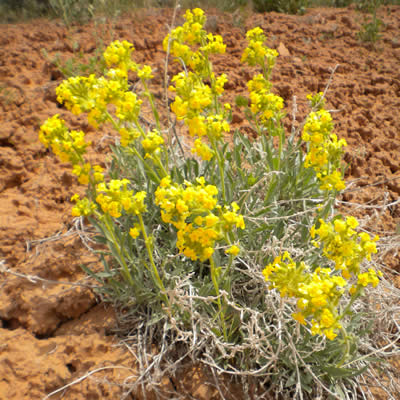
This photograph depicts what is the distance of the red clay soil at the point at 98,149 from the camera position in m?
1.92

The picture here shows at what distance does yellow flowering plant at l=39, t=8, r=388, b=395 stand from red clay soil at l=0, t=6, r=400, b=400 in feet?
1.02

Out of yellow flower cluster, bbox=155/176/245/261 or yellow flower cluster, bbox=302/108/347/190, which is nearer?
yellow flower cluster, bbox=155/176/245/261

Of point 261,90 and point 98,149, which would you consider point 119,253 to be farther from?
point 98,149

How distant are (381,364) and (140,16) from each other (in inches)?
204

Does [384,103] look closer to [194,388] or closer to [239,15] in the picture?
[239,15]

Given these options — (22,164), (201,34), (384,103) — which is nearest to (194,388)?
(201,34)

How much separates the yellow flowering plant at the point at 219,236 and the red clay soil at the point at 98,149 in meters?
0.31

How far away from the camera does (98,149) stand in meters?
3.22

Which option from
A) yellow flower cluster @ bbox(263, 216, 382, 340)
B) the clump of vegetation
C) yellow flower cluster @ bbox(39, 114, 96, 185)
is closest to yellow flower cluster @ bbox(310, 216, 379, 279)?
yellow flower cluster @ bbox(263, 216, 382, 340)

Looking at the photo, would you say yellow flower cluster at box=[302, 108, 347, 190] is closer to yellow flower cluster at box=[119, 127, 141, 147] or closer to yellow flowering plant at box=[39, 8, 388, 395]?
yellow flowering plant at box=[39, 8, 388, 395]

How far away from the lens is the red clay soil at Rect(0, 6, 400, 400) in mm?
1923

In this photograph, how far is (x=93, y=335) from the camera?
6.67 ft

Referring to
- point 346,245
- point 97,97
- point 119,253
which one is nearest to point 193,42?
point 97,97

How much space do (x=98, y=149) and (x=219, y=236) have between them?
2.15 metres
